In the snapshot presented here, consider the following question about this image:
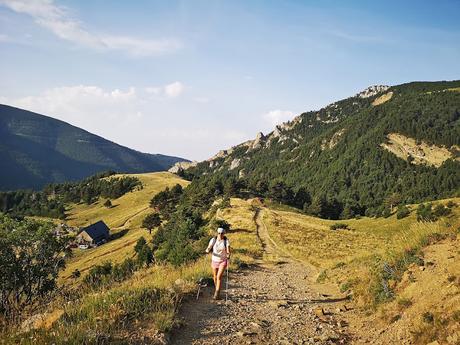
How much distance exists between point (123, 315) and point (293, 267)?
20.8 m

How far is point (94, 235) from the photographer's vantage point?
12700cm

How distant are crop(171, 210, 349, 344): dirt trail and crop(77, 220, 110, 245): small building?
115165 mm

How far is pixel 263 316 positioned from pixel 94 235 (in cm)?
12442

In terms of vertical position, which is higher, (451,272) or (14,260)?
(451,272)

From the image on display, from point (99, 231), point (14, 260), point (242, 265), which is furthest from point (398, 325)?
point (99, 231)

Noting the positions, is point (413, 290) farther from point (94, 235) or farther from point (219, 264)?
point (94, 235)

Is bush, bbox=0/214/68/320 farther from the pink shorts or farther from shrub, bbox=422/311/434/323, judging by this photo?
shrub, bbox=422/311/434/323

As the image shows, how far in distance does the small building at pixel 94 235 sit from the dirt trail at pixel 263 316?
378 feet

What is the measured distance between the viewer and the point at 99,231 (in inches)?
5123

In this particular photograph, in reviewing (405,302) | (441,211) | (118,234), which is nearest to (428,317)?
(405,302)

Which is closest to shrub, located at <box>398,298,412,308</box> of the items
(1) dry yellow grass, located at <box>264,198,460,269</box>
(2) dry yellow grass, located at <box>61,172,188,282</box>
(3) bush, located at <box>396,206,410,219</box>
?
(1) dry yellow grass, located at <box>264,198,460,269</box>

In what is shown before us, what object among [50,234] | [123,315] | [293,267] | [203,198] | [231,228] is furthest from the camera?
[203,198]

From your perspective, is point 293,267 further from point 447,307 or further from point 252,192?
point 252,192

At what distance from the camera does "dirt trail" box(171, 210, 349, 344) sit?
34.9ft
